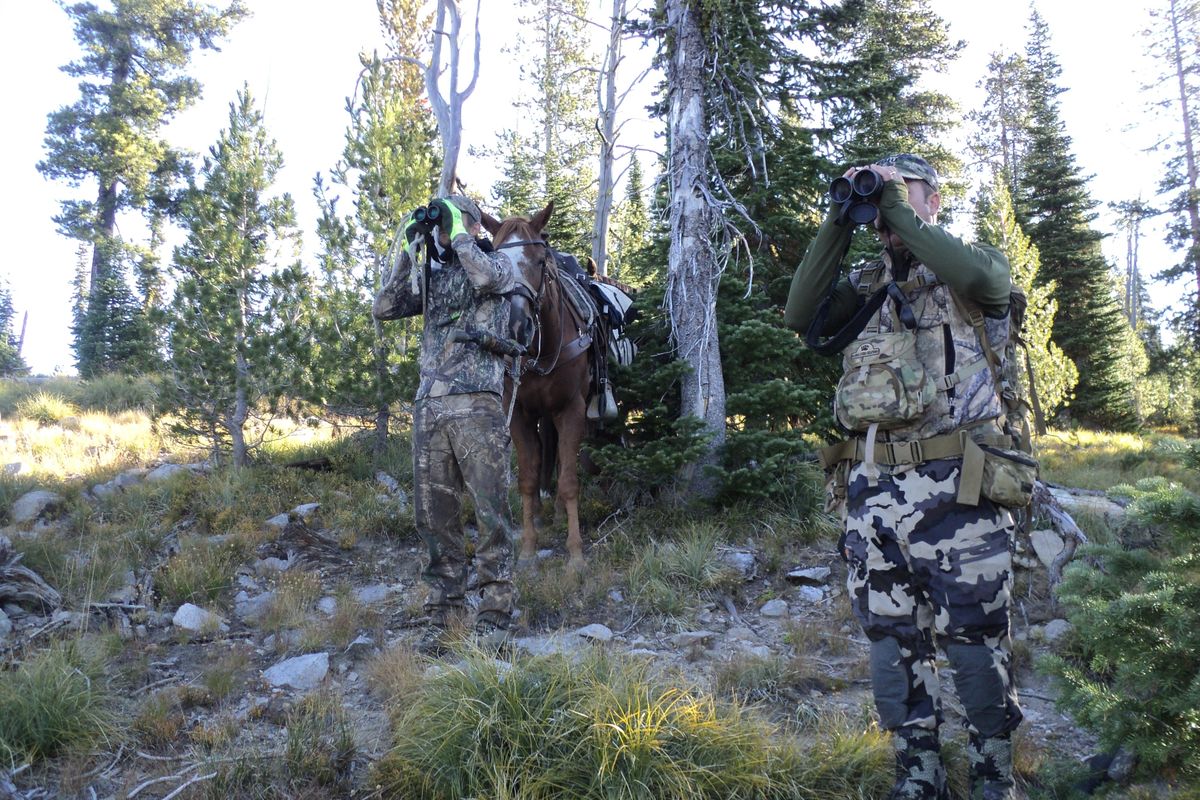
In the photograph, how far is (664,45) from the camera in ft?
25.4

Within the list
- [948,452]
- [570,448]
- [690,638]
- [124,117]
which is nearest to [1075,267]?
[570,448]

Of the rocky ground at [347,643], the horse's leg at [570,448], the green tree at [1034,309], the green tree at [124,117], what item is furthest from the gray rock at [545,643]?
the green tree at [124,117]

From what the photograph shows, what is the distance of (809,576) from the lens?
5.61 m

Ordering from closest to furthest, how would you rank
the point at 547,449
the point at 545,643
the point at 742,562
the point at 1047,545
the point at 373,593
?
the point at 545,643
the point at 1047,545
the point at 373,593
the point at 742,562
the point at 547,449

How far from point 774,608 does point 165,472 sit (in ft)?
23.4

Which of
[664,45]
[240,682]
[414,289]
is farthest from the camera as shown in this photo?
[664,45]

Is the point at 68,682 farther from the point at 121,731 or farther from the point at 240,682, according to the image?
the point at 240,682

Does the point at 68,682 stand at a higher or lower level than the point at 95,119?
lower

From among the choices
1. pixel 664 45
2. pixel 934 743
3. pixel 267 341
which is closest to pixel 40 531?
pixel 267 341

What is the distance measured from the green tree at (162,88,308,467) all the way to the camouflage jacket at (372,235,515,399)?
4085 millimetres

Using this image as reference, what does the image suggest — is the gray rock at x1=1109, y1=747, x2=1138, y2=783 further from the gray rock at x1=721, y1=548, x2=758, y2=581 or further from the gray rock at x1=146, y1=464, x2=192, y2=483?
the gray rock at x1=146, y1=464, x2=192, y2=483

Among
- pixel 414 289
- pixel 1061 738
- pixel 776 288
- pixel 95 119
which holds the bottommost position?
pixel 1061 738

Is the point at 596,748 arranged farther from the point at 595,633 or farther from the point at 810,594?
the point at 810,594

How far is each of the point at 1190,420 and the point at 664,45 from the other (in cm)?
2517
